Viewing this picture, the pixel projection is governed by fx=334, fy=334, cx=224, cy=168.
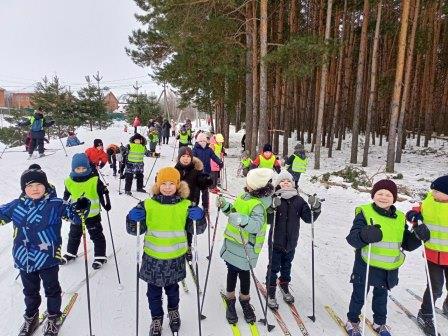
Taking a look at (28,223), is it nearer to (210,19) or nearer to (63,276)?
(63,276)

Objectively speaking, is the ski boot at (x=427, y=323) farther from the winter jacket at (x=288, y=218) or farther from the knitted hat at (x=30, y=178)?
the knitted hat at (x=30, y=178)

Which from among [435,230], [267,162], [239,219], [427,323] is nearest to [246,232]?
[239,219]

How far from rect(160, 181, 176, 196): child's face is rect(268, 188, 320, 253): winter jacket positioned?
1425 millimetres

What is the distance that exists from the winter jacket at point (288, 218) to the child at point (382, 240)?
74cm

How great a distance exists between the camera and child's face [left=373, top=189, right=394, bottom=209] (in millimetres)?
3561

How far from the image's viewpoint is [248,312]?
4.10 meters

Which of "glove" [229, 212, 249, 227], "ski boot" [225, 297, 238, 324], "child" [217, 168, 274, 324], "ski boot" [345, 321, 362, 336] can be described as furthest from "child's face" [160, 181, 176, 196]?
"ski boot" [345, 321, 362, 336]

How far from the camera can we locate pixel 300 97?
26.7 metres

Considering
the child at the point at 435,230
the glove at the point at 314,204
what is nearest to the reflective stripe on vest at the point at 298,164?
the child at the point at 435,230

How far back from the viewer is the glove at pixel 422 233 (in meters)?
3.54

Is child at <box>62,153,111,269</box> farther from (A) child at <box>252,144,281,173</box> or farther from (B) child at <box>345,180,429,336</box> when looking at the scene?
(A) child at <box>252,144,281,173</box>

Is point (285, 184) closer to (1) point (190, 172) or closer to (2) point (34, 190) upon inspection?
(1) point (190, 172)

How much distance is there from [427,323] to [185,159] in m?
3.98

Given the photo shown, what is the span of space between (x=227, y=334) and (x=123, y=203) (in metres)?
6.21
